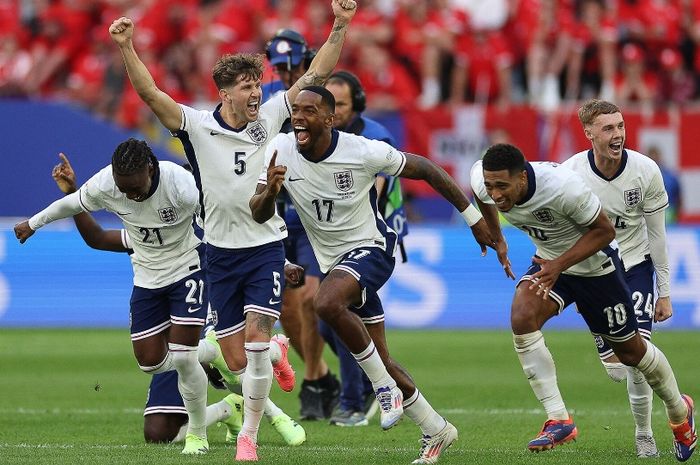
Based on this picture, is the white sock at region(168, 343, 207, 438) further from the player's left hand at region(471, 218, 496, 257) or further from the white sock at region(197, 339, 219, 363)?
the player's left hand at region(471, 218, 496, 257)

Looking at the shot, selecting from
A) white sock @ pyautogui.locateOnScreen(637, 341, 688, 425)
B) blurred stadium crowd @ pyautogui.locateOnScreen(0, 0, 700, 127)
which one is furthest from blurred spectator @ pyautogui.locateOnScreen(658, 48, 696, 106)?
white sock @ pyautogui.locateOnScreen(637, 341, 688, 425)

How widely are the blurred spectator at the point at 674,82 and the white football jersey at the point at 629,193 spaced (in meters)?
12.8

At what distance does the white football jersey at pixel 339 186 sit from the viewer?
30.4ft

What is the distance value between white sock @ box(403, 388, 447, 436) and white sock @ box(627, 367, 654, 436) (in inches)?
57.7

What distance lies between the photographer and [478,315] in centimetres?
1941

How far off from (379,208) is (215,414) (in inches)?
94.8

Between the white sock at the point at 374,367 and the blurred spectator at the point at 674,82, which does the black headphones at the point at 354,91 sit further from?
the blurred spectator at the point at 674,82

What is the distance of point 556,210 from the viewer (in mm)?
9055

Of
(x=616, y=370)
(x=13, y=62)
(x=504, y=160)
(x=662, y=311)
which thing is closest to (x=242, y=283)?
(x=504, y=160)

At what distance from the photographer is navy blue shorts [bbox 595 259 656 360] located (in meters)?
9.94

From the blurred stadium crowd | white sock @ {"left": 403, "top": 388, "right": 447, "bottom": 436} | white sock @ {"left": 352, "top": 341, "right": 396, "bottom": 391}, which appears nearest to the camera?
white sock @ {"left": 352, "top": 341, "right": 396, "bottom": 391}

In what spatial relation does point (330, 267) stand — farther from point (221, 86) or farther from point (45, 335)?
point (45, 335)

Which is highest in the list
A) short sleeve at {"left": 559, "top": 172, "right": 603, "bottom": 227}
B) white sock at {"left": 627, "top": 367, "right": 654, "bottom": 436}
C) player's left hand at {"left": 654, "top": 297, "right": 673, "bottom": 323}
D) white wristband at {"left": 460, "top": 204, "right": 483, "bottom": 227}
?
short sleeve at {"left": 559, "top": 172, "right": 603, "bottom": 227}

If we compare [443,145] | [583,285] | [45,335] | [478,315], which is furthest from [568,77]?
[583,285]
